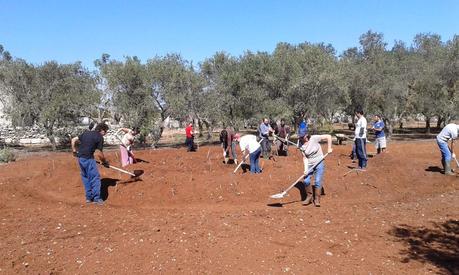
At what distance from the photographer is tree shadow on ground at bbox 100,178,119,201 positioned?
10461 millimetres

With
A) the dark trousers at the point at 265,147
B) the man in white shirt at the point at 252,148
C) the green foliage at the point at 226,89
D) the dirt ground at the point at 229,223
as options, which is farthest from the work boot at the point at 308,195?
the green foliage at the point at 226,89

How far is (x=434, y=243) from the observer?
6.89m

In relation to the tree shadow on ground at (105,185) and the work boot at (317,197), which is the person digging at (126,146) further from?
the work boot at (317,197)

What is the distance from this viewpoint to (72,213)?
856 cm

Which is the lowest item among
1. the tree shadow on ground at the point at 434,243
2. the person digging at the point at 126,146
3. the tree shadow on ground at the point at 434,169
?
the tree shadow on ground at the point at 434,243

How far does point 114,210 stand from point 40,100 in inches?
795

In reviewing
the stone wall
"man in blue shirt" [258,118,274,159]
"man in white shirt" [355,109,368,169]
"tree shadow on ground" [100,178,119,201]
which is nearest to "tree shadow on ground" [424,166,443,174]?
"man in white shirt" [355,109,368,169]

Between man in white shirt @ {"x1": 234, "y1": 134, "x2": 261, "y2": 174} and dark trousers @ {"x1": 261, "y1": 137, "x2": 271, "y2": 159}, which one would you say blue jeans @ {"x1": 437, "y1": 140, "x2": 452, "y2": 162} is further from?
dark trousers @ {"x1": 261, "y1": 137, "x2": 271, "y2": 159}

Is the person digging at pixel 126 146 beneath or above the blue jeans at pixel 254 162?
above

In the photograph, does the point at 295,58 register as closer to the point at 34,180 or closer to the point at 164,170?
the point at 164,170

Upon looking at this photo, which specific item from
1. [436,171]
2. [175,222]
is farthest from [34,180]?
[436,171]

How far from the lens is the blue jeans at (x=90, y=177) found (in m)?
9.45

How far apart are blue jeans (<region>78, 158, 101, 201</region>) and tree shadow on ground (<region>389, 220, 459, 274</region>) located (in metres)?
6.16

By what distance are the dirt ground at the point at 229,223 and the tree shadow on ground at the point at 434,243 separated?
0.02 metres
